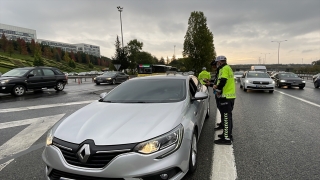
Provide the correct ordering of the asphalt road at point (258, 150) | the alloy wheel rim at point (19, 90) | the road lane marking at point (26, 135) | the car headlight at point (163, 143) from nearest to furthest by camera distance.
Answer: the car headlight at point (163, 143) < the asphalt road at point (258, 150) < the road lane marking at point (26, 135) < the alloy wheel rim at point (19, 90)

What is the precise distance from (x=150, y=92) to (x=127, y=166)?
6.20ft

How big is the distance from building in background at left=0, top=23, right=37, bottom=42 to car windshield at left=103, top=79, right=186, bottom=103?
16815cm

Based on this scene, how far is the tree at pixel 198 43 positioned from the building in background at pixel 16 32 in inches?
5420

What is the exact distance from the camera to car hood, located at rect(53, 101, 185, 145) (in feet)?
7.33

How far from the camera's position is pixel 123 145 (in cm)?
212

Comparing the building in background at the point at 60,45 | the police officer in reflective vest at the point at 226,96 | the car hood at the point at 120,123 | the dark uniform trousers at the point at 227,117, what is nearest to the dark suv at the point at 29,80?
the car hood at the point at 120,123

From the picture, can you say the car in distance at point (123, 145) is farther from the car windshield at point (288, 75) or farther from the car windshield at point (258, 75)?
the car windshield at point (288, 75)

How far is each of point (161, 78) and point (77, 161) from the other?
8.47 feet

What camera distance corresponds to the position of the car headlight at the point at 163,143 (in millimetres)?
2150

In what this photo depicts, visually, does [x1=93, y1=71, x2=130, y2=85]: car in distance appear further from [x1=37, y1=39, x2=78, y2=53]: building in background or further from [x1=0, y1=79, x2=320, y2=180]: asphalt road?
[x1=37, y1=39, x2=78, y2=53]: building in background

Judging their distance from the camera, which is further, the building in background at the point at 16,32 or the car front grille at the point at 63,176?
the building in background at the point at 16,32

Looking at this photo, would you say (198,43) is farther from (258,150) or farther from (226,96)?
(258,150)

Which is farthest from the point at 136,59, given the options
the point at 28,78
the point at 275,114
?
the point at 275,114

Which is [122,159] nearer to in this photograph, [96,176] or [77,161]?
[96,176]
